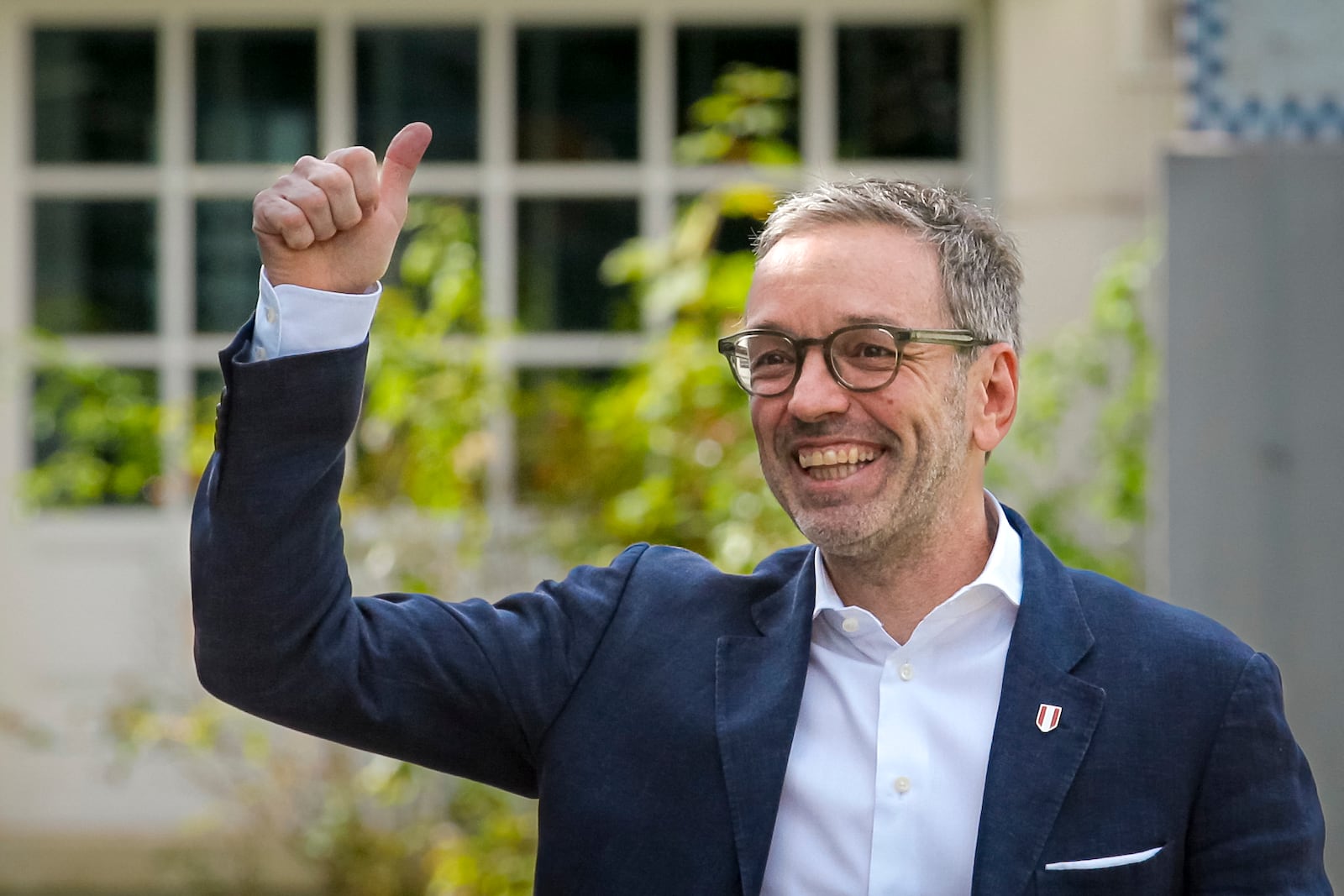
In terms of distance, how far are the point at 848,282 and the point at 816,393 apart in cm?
15

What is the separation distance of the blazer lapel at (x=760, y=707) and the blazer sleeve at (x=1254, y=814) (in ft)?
1.59

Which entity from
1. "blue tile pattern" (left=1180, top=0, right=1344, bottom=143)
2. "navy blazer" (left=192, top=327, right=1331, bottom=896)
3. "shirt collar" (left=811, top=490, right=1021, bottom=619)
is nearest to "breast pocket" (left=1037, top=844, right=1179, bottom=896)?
"navy blazer" (left=192, top=327, right=1331, bottom=896)

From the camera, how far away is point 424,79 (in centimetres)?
569

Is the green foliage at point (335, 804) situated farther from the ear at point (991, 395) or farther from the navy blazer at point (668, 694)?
the ear at point (991, 395)

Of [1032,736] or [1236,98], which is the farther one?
[1236,98]

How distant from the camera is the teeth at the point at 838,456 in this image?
1911 millimetres

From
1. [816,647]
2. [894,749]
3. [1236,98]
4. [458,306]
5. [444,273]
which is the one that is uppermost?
[1236,98]

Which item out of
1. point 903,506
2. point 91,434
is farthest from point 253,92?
point 903,506

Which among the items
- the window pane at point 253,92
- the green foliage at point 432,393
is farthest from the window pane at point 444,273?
the window pane at point 253,92

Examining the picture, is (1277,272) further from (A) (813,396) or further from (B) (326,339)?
(B) (326,339)

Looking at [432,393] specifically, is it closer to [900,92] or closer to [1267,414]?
[900,92]

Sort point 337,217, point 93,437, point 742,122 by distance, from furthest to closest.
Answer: point 93,437 → point 742,122 → point 337,217

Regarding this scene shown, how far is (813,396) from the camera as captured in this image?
1.88 meters

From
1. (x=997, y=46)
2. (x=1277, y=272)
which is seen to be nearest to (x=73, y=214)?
(x=997, y=46)
